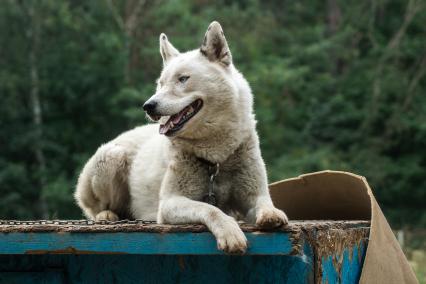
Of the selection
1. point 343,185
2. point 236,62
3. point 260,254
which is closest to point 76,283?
point 260,254

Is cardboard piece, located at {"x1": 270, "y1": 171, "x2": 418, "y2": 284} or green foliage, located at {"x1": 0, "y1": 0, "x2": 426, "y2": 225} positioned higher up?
green foliage, located at {"x1": 0, "y1": 0, "x2": 426, "y2": 225}

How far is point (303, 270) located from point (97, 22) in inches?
975

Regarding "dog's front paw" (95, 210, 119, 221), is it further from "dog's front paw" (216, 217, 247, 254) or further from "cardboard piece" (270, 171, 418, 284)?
"dog's front paw" (216, 217, 247, 254)

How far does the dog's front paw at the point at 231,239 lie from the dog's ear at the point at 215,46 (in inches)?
61.8

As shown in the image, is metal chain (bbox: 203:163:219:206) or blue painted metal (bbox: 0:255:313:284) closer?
blue painted metal (bbox: 0:255:313:284)

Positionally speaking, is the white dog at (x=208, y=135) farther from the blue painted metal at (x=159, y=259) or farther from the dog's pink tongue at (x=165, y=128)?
the blue painted metal at (x=159, y=259)

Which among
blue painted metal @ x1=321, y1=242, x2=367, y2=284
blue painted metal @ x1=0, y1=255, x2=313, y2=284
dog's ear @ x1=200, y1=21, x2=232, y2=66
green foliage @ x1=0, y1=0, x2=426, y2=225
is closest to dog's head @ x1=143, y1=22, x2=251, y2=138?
dog's ear @ x1=200, y1=21, x2=232, y2=66

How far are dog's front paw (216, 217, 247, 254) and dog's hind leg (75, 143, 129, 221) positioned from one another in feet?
7.07

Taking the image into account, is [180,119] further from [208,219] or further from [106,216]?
[106,216]

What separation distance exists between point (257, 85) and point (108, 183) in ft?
65.9

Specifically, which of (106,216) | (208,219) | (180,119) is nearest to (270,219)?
(208,219)

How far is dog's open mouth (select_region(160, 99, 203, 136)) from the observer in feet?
13.9

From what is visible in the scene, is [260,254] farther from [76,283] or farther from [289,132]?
[289,132]

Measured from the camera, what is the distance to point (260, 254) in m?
3.27
